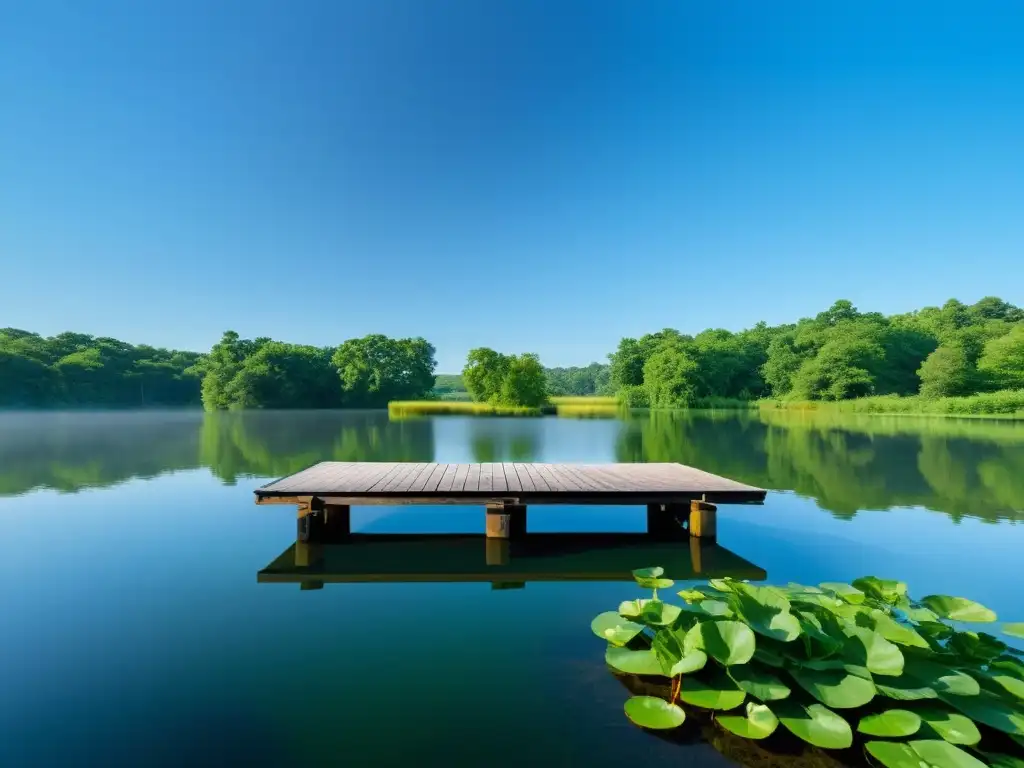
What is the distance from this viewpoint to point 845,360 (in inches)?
1688

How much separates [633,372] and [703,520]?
53.9m

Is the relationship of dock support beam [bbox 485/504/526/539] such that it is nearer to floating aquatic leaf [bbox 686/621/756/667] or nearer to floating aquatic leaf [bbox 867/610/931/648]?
floating aquatic leaf [bbox 686/621/756/667]

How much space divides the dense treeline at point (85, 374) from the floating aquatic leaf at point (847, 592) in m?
73.0

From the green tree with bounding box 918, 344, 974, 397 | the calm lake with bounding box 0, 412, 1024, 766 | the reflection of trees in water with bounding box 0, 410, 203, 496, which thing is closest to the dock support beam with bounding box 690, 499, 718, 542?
the calm lake with bounding box 0, 412, 1024, 766

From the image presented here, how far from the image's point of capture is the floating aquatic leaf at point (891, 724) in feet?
8.11

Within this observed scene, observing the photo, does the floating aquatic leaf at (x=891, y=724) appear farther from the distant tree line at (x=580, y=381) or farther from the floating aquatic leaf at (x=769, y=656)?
the distant tree line at (x=580, y=381)

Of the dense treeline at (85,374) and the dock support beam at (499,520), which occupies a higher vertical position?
the dense treeline at (85,374)

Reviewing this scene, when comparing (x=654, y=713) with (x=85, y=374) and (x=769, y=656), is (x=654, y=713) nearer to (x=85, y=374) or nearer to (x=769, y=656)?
(x=769, y=656)

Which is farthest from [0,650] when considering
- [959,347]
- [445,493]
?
[959,347]

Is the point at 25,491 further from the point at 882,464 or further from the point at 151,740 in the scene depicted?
the point at 882,464

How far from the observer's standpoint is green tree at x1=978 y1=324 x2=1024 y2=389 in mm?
38000

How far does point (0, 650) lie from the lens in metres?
3.83

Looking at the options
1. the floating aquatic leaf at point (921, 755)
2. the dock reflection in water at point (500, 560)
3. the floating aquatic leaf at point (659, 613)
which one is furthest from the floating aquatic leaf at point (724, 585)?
the dock reflection in water at point (500, 560)

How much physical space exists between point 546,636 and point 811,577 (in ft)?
9.80
